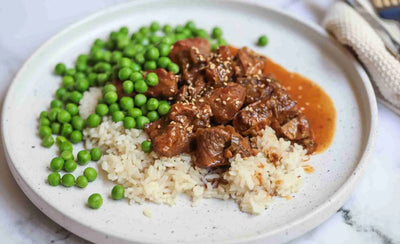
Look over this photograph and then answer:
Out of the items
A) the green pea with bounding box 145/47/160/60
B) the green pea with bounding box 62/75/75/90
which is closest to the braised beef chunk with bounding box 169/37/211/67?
the green pea with bounding box 145/47/160/60

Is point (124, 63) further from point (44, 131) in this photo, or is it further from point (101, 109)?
point (44, 131)

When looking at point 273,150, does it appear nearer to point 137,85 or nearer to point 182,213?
point 182,213

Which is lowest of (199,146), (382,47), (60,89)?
(60,89)

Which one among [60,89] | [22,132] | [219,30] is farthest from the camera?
[219,30]

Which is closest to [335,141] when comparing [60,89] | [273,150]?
[273,150]

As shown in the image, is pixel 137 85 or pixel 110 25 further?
pixel 110 25

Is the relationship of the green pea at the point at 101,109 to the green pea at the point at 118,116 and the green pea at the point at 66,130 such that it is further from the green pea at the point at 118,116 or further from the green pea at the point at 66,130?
the green pea at the point at 66,130
